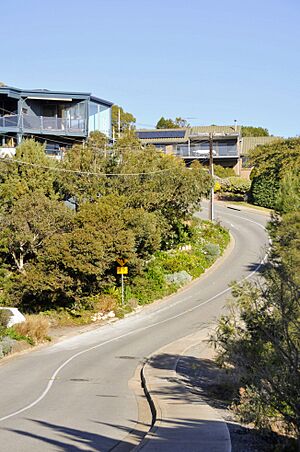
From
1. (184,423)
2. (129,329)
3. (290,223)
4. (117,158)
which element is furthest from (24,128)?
(184,423)

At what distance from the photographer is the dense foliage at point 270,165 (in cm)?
5698

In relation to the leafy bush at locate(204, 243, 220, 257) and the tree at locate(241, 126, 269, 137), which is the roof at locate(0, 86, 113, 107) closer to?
the leafy bush at locate(204, 243, 220, 257)

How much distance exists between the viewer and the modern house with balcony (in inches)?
1928

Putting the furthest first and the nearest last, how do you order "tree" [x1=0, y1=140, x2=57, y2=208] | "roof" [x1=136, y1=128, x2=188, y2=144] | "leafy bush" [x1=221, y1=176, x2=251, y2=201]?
"roof" [x1=136, y1=128, x2=188, y2=144]
"leafy bush" [x1=221, y1=176, x2=251, y2=201]
"tree" [x1=0, y1=140, x2=57, y2=208]

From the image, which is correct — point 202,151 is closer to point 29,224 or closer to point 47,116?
point 47,116

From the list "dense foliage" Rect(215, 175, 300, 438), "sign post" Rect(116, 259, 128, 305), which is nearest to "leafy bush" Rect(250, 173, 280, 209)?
"sign post" Rect(116, 259, 128, 305)

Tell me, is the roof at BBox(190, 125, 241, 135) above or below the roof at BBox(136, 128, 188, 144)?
above

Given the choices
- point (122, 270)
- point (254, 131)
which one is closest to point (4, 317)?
point (122, 270)

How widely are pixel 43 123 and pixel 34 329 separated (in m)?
Answer: 25.8

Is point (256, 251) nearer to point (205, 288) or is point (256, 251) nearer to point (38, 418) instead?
point (205, 288)

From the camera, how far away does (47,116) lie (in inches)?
2069

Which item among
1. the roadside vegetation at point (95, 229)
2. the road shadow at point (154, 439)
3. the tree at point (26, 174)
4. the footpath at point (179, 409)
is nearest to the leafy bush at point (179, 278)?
the roadside vegetation at point (95, 229)

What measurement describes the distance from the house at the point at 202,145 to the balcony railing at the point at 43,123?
27.9m

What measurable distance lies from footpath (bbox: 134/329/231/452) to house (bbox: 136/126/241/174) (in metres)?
56.2
